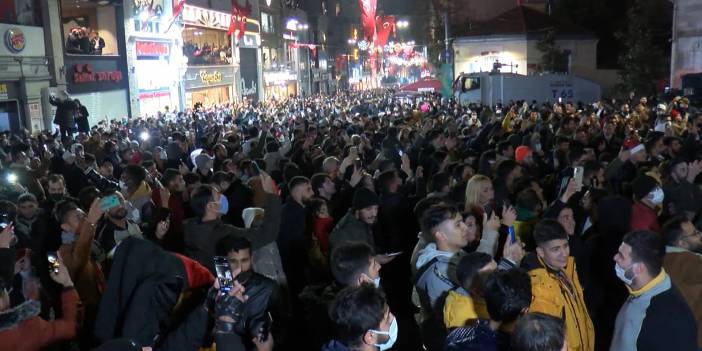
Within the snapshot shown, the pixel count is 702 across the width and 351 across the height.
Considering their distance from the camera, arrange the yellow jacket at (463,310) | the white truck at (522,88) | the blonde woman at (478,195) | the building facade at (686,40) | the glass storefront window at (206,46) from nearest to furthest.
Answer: the yellow jacket at (463,310), the blonde woman at (478,195), the white truck at (522,88), the building facade at (686,40), the glass storefront window at (206,46)

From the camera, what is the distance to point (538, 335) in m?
2.60

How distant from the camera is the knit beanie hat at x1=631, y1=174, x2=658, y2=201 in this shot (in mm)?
5805

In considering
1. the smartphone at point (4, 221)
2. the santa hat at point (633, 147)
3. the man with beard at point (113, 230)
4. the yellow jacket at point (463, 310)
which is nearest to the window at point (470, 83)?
the santa hat at point (633, 147)

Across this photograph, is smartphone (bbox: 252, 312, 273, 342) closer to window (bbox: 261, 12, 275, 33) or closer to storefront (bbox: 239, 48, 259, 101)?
storefront (bbox: 239, 48, 259, 101)

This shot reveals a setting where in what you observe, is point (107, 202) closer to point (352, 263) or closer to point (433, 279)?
point (352, 263)

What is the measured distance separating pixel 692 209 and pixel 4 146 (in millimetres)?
12525

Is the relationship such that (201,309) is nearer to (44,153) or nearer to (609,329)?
(609,329)

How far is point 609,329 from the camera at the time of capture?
5.54m

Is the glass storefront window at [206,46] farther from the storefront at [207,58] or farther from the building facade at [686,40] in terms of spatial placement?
the building facade at [686,40]

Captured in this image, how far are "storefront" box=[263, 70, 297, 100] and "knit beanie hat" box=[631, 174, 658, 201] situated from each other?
42.8 meters

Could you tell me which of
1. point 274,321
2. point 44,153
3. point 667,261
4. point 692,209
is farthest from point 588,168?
point 44,153

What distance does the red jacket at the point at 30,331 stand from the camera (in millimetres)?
3252

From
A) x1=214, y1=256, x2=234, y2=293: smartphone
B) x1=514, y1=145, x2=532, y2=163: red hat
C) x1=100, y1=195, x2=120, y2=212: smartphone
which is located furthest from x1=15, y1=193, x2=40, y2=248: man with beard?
x1=514, y1=145, x2=532, y2=163: red hat

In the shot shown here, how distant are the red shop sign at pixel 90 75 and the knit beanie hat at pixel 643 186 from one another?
23109 millimetres
